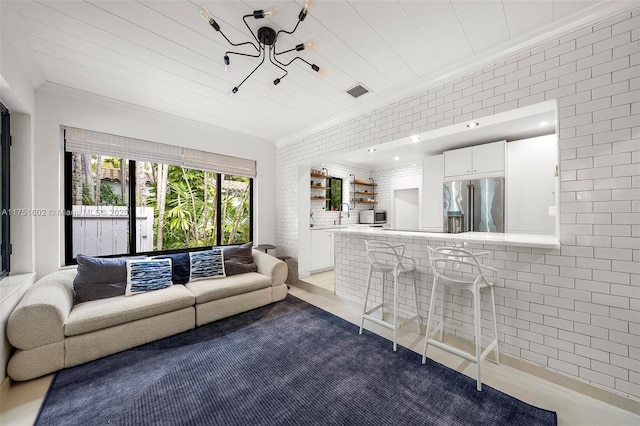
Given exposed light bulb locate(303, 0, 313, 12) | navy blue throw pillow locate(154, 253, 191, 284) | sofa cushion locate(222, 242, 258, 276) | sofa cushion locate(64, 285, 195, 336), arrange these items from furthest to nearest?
sofa cushion locate(222, 242, 258, 276), navy blue throw pillow locate(154, 253, 191, 284), sofa cushion locate(64, 285, 195, 336), exposed light bulb locate(303, 0, 313, 12)

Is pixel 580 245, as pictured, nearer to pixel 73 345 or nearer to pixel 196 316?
pixel 196 316

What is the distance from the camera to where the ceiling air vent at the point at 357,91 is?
8.89 ft

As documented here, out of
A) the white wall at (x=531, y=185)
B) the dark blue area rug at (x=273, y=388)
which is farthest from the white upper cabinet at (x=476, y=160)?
the dark blue area rug at (x=273, y=388)

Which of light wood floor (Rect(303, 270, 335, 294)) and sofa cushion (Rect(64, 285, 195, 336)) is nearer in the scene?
sofa cushion (Rect(64, 285, 195, 336))

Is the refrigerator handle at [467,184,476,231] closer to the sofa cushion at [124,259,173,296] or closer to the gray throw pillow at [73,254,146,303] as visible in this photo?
the sofa cushion at [124,259,173,296]

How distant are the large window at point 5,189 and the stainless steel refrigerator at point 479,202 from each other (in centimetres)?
496

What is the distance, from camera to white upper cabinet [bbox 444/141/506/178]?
3.62 metres

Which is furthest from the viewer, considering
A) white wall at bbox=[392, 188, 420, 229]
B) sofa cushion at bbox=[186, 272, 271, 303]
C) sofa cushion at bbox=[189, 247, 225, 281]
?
white wall at bbox=[392, 188, 420, 229]

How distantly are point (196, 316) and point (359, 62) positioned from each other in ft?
10.5

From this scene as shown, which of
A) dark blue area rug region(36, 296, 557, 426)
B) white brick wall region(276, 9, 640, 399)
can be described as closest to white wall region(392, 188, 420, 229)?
white brick wall region(276, 9, 640, 399)

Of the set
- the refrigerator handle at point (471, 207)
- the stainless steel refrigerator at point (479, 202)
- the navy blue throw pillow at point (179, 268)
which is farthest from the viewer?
the refrigerator handle at point (471, 207)

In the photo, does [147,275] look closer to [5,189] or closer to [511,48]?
[5,189]

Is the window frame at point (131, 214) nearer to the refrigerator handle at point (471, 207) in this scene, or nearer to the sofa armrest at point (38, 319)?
the sofa armrest at point (38, 319)

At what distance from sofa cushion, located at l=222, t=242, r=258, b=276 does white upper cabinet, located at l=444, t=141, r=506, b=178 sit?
3580mm
